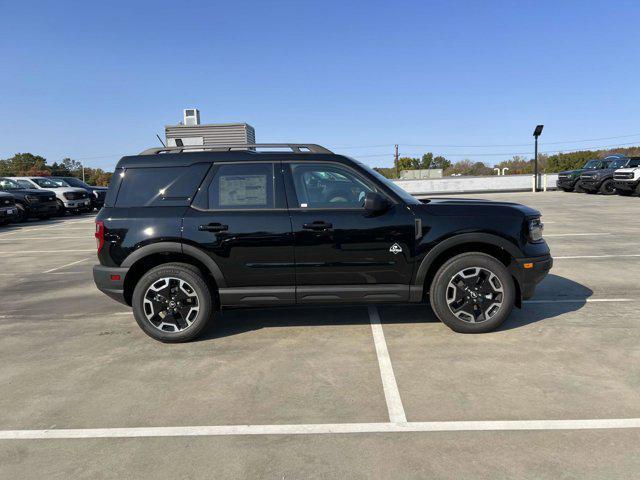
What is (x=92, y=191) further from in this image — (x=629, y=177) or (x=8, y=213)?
(x=629, y=177)

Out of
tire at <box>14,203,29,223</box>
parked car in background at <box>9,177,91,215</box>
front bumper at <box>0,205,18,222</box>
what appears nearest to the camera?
front bumper at <box>0,205,18,222</box>

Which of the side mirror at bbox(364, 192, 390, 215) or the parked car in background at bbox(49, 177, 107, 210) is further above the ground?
the parked car in background at bbox(49, 177, 107, 210)

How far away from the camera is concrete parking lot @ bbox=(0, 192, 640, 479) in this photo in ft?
8.63

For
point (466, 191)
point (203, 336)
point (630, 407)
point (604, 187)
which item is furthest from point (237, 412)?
point (466, 191)

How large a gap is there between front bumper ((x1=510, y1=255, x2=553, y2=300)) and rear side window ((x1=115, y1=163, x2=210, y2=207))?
324 centimetres

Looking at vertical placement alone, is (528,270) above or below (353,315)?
above

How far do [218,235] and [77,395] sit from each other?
5.83 feet

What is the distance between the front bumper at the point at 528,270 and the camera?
455 centimetres

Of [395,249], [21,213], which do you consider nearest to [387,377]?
[395,249]

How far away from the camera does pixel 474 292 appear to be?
4535 millimetres

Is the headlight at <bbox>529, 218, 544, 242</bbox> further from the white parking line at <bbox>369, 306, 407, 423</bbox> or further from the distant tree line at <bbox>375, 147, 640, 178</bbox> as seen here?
the distant tree line at <bbox>375, 147, 640, 178</bbox>

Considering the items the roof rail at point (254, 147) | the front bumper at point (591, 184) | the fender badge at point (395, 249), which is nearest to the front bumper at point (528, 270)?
the fender badge at point (395, 249)

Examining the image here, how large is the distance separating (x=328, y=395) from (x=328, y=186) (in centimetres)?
206

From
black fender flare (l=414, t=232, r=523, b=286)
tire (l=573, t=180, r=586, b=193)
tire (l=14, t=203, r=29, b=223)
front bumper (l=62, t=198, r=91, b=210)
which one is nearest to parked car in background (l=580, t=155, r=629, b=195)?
tire (l=573, t=180, r=586, b=193)
